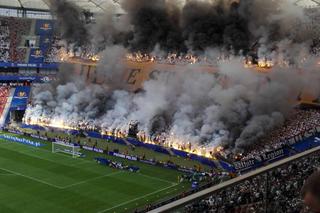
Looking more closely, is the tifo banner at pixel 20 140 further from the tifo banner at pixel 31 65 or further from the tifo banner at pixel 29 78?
the tifo banner at pixel 31 65

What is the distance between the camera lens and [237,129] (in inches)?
1763

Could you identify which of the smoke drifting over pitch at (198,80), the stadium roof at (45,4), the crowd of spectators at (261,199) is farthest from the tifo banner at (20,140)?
the crowd of spectators at (261,199)

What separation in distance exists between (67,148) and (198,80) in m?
16.6

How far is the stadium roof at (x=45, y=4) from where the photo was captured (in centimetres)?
7594

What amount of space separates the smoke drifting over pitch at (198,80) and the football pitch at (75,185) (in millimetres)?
11094

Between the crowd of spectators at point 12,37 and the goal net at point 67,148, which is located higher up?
the crowd of spectators at point 12,37

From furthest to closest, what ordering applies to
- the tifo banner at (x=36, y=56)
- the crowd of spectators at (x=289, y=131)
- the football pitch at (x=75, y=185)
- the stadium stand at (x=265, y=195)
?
the tifo banner at (x=36, y=56)
the crowd of spectators at (x=289, y=131)
the football pitch at (x=75, y=185)
the stadium stand at (x=265, y=195)

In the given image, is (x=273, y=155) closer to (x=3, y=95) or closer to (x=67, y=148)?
(x=67, y=148)

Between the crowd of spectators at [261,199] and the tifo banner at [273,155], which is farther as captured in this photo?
the tifo banner at [273,155]

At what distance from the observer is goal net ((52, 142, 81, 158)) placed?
42.3 metres

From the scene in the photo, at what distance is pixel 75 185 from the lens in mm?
32750

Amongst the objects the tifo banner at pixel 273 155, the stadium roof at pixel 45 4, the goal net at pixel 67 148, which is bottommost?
the goal net at pixel 67 148

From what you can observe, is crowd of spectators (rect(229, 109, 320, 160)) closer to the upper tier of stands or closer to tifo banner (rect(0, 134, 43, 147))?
tifo banner (rect(0, 134, 43, 147))

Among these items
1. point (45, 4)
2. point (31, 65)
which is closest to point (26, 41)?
point (31, 65)
